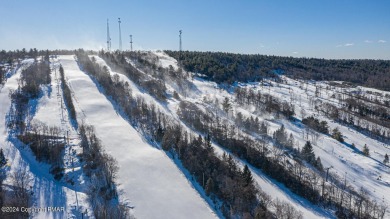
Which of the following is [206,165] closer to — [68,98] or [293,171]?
[293,171]

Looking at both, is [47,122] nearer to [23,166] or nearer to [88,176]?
[23,166]

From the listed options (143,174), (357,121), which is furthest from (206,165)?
(357,121)

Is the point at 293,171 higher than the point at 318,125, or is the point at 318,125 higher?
the point at 318,125

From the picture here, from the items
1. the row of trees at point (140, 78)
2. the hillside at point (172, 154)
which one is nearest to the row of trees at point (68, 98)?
the hillside at point (172, 154)

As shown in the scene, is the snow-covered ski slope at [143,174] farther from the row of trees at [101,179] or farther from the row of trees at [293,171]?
the row of trees at [293,171]

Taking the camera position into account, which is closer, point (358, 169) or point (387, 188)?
point (387, 188)

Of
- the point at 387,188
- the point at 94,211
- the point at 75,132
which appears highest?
the point at 75,132

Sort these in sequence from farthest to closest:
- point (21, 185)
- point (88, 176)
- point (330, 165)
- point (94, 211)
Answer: point (330, 165) → point (88, 176) → point (21, 185) → point (94, 211)

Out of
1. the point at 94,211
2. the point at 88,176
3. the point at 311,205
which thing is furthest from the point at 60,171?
the point at 311,205

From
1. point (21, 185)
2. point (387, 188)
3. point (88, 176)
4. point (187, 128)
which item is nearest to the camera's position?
point (21, 185)
